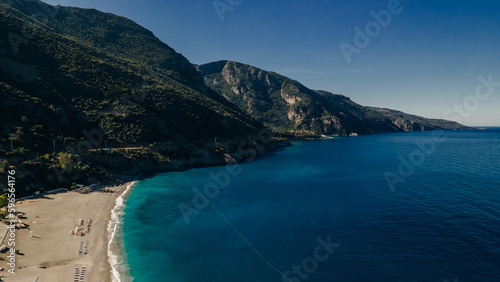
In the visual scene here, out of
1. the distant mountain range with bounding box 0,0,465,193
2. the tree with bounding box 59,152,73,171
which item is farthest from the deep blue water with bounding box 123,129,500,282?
the distant mountain range with bounding box 0,0,465,193

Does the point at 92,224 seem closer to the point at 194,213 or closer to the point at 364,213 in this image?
the point at 194,213

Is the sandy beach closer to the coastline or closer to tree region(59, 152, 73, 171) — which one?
the coastline

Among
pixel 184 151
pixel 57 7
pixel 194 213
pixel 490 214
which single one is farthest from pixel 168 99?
pixel 57 7

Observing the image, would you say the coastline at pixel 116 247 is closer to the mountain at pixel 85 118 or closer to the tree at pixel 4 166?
the tree at pixel 4 166

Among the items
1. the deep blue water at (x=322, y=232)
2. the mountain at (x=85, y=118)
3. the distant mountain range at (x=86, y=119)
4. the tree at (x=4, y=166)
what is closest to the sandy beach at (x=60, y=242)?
the deep blue water at (x=322, y=232)

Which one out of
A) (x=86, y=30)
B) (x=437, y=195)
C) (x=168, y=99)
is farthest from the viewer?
(x=86, y=30)
